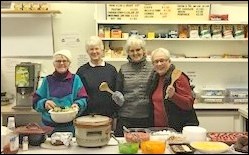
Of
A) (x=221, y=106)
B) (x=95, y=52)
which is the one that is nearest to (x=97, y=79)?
(x=95, y=52)

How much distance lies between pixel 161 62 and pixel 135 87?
339 mm

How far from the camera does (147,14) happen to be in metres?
4.72

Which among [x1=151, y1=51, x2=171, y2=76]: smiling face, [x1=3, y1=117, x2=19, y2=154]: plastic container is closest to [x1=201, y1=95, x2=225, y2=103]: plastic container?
[x1=151, y1=51, x2=171, y2=76]: smiling face

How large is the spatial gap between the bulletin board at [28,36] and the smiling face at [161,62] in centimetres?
206

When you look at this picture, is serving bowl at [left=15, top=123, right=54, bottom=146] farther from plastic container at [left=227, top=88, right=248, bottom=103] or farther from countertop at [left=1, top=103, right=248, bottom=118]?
plastic container at [left=227, top=88, right=248, bottom=103]

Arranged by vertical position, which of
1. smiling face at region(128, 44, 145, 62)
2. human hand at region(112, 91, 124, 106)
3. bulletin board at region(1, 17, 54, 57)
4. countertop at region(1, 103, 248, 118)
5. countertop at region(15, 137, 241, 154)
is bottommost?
countertop at region(15, 137, 241, 154)

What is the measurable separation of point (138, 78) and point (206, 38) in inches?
65.3

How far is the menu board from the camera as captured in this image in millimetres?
4695

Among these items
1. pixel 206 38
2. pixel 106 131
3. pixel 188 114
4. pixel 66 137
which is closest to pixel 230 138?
pixel 188 114

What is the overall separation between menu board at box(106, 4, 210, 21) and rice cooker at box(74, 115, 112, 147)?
2547mm

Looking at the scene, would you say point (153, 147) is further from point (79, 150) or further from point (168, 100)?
point (168, 100)

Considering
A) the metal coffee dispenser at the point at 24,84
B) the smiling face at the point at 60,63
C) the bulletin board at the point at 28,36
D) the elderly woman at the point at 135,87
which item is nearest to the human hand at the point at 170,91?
the elderly woman at the point at 135,87

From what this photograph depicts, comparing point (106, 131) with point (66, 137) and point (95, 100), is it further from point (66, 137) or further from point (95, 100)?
point (95, 100)

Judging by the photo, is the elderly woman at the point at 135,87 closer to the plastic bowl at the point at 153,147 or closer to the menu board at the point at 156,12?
the plastic bowl at the point at 153,147
